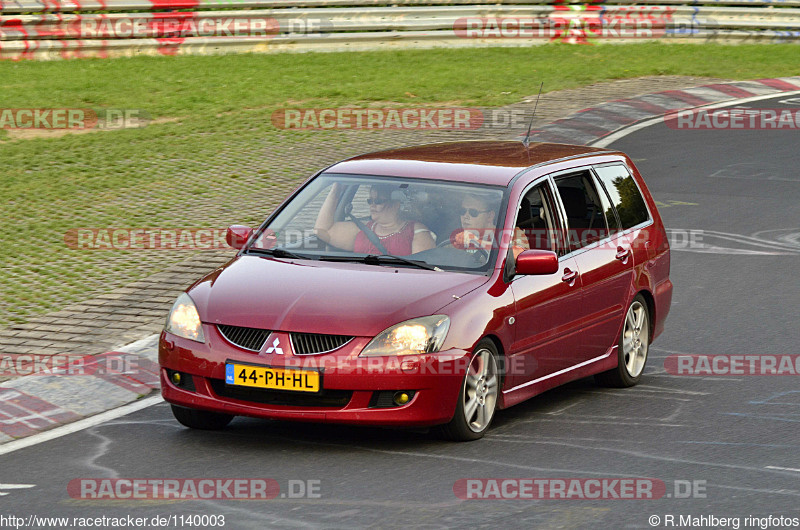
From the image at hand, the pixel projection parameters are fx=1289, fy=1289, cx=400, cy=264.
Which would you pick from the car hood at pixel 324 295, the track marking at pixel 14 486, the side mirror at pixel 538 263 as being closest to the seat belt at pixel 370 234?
the car hood at pixel 324 295

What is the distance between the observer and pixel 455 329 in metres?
7.23

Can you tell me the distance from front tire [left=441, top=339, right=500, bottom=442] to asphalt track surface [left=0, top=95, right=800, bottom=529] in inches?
3.4

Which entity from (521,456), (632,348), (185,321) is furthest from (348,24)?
(521,456)

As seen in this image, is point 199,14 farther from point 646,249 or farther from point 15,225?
point 646,249

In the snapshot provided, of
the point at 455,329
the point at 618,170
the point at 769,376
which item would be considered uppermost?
the point at 618,170

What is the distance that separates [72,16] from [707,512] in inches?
816

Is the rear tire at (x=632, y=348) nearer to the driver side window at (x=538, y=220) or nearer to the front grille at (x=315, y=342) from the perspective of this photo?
the driver side window at (x=538, y=220)

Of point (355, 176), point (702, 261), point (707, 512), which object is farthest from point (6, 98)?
point (707, 512)

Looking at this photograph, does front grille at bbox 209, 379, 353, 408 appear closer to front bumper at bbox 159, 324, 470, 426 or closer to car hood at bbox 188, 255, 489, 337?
front bumper at bbox 159, 324, 470, 426

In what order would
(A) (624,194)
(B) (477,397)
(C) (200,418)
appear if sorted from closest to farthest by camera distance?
(B) (477,397) → (C) (200,418) → (A) (624,194)

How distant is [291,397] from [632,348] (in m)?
3.14

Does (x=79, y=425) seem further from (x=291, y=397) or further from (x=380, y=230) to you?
(x=380, y=230)

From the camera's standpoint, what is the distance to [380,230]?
8.13 m

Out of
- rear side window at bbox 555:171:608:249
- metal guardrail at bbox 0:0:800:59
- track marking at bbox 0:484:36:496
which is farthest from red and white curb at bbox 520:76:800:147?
track marking at bbox 0:484:36:496
